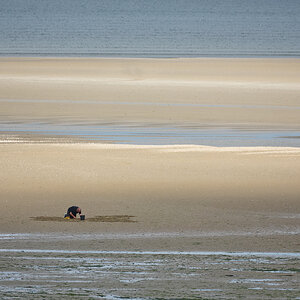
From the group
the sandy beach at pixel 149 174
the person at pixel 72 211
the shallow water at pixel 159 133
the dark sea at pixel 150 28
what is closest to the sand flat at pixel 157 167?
the sandy beach at pixel 149 174

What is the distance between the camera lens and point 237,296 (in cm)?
646

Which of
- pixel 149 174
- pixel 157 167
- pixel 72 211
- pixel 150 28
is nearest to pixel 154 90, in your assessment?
pixel 157 167

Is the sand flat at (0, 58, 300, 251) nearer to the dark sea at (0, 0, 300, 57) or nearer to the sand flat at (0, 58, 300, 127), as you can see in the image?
the sand flat at (0, 58, 300, 127)

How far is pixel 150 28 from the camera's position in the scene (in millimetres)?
65062

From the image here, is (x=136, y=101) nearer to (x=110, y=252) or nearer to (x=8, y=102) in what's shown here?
(x=8, y=102)

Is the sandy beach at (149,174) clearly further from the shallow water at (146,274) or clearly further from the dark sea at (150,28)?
the dark sea at (150,28)

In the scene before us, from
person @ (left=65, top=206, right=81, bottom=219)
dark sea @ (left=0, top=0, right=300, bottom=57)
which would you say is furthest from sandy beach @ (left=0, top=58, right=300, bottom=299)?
dark sea @ (left=0, top=0, right=300, bottom=57)

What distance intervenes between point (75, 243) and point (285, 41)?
140ft

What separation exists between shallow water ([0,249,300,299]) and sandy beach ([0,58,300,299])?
0.11 meters

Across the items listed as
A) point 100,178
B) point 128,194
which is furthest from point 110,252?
point 100,178

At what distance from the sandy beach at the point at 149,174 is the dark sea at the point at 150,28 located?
1509 cm

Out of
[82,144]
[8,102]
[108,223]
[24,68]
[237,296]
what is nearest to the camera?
[237,296]

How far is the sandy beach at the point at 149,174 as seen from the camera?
28.5ft

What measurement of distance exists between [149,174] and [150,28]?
176 feet
